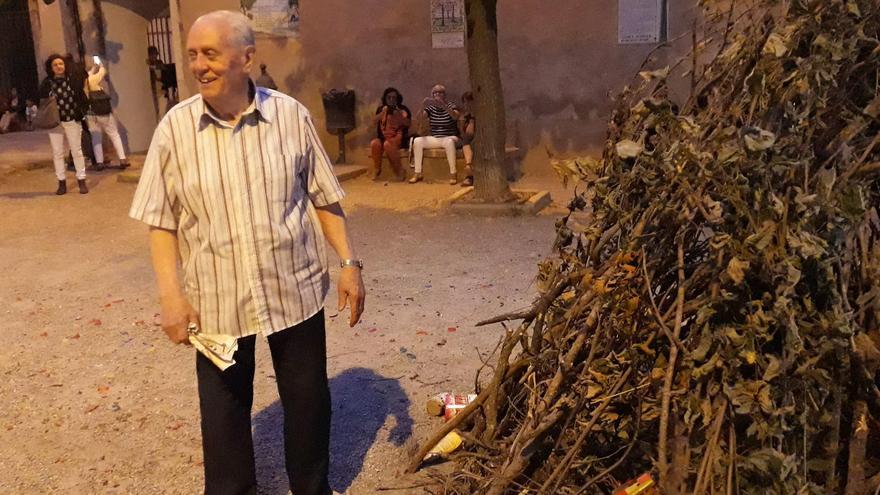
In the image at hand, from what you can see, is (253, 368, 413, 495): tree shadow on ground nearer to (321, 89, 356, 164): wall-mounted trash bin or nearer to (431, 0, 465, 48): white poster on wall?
(431, 0, 465, 48): white poster on wall

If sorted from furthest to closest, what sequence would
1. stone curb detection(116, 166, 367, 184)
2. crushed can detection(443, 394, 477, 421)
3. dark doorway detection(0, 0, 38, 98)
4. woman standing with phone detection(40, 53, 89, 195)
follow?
dark doorway detection(0, 0, 38, 98)
stone curb detection(116, 166, 367, 184)
woman standing with phone detection(40, 53, 89, 195)
crushed can detection(443, 394, 477, 421)

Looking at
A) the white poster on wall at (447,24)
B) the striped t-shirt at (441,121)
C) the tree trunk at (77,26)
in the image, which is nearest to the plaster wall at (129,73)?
the tree trunk at (77,26)

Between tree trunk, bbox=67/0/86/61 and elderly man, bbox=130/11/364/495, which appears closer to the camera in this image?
elderly man, bbox=130/11/364/495

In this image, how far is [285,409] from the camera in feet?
11.4

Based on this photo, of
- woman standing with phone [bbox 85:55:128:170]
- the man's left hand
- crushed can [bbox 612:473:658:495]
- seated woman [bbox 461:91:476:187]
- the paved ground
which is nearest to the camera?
crushed can [bbox 612:473:658:495]

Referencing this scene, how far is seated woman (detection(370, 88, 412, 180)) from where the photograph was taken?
12836 mm

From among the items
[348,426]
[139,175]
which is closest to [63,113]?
[139,175]

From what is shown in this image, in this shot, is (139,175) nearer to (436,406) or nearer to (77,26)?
(77,26)

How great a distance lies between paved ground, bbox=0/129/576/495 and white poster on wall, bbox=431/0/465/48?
434cm

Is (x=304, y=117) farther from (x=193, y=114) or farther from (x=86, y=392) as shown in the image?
(x=86, y=392)

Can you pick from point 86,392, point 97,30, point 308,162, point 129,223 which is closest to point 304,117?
point 308,162

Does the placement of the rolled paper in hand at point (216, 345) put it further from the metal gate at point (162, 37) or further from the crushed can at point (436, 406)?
the metal gate at point (162, 37)

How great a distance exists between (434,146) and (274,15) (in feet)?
11.8

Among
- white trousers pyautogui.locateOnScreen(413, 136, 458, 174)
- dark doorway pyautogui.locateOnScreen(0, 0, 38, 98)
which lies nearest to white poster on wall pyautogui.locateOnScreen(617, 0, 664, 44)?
white trousers pyautogui.locateOnScreen(413, 136, 458, 174)
